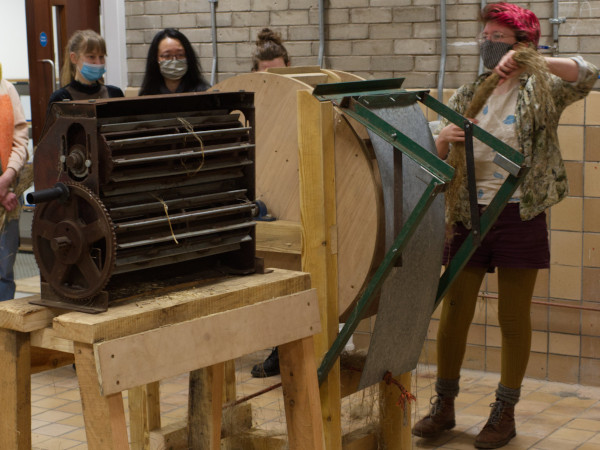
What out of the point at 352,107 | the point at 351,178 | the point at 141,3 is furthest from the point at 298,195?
the point at 141,3

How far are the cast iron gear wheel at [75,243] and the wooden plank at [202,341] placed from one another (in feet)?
0.60

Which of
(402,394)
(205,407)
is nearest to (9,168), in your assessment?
(205,407)

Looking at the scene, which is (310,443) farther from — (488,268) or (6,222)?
(6,222)

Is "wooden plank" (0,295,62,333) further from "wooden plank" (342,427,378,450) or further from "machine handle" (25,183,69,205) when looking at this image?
"wooden plank" (342,427,378,450)

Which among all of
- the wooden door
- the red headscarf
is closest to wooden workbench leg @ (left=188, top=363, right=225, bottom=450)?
the red headscarf

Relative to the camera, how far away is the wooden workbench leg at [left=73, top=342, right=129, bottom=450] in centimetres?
228

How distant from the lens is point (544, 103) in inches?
143

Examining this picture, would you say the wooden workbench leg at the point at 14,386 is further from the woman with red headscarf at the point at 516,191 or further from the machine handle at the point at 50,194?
the woman with red headscarf at the point at 516,191

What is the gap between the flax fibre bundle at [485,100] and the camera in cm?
348

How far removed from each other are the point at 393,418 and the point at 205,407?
2.66 feet

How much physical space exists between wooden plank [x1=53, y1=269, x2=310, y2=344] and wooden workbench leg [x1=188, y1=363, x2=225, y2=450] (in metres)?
0.47

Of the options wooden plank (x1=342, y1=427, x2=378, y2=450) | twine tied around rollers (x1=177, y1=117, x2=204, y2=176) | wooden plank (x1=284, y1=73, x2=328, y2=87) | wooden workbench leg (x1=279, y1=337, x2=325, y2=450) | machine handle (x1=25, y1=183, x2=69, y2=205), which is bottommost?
wooden plank (x1=342, y1=427, x2=378, y2=450)

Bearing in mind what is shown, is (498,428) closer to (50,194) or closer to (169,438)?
(169,438)

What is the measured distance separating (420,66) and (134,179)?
3026 mm
